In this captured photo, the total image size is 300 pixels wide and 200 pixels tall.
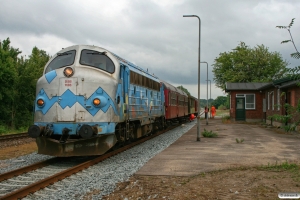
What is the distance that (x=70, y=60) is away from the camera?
34.2 ft

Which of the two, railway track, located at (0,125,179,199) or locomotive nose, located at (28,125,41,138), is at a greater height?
locomotive nose, located at (28,125,41,138)

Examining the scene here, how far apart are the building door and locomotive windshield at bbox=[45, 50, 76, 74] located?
25.7 m

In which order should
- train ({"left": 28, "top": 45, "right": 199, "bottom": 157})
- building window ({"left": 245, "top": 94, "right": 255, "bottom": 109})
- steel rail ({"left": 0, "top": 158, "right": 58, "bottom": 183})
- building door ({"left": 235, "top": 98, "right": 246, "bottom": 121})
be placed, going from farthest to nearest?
building door ({"left": 235, "top": 98, "right": 246, "bottom": 121}), building window ({"left": 245, "top": 94, "right": 255, "bottom": 109}), train ({"left": 28, "top": 45, "right": 199, "bottom": 157}), steel rail ({"left": 0, "top": 158, "right": 58, "bottom": 183})

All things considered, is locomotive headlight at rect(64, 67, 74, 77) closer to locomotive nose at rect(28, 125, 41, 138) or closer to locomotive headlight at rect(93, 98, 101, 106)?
locomotive headlight at rect(93, 98, 101, 106)

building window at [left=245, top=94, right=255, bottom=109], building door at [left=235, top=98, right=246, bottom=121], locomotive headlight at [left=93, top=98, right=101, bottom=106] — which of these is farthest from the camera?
building door at [left=235, top=98, right=246, bottom=121]

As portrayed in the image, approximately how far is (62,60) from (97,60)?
1107 mm

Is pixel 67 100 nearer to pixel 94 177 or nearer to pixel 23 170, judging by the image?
pixel 23 170

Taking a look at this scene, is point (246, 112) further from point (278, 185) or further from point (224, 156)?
point (278, 185)

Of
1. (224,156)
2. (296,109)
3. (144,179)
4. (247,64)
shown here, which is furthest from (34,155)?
(247,64)

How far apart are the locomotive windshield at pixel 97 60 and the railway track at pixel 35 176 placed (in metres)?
2.75

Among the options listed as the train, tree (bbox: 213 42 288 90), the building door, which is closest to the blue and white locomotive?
the train

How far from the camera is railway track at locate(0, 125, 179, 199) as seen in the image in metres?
6.55

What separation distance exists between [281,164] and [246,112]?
25.0m

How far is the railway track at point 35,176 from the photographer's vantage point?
258 inches
